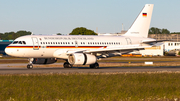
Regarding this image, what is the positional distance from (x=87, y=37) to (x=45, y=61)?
6914 millimetres

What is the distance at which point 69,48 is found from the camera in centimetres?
3828

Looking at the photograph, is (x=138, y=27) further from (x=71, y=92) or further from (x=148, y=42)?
(x=71, y=92)

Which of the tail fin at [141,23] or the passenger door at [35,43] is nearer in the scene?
the passenger door at [35,43]

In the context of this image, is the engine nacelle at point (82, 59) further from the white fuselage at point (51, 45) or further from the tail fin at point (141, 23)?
the tail fin at point (141, 23)

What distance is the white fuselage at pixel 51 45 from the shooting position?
117 feet

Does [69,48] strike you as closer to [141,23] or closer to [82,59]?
[82,59]

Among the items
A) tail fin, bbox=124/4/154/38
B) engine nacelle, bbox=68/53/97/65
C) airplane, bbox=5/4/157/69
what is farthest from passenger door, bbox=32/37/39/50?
tail fin, bbox=124/4/154/38

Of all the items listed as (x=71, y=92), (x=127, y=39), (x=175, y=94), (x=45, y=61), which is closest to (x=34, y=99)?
(x=71, y=92)

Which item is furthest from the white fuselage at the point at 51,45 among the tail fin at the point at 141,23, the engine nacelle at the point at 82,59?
the tail fin at the point at 141,23

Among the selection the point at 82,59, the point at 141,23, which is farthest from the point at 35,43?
the point at 141,23

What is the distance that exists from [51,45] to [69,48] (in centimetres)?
257

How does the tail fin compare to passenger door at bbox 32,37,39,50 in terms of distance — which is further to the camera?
the tail fin

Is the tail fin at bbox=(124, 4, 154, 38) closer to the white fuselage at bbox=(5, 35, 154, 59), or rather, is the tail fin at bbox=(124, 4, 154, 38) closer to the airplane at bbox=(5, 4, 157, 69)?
the airplane at bbox=(5, 4, 157, 69)

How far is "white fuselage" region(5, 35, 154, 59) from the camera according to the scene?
1403 inches
